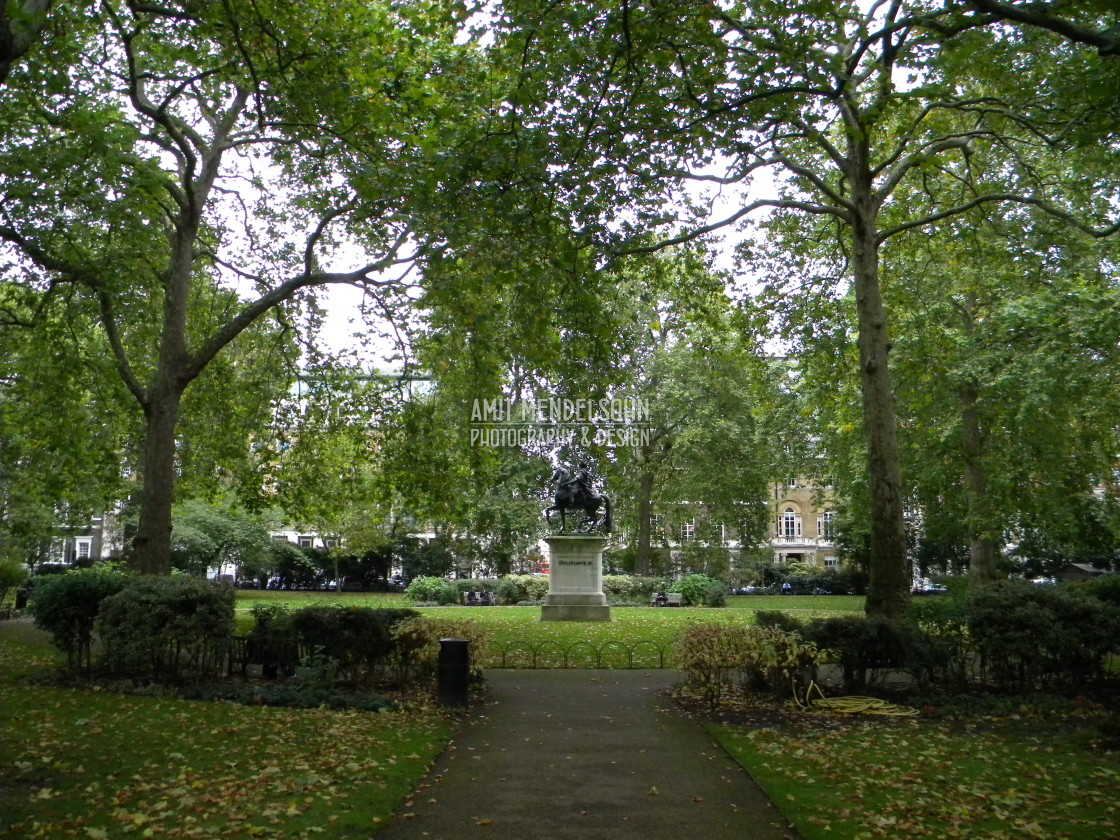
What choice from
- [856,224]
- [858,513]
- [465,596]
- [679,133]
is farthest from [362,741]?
[465,596]

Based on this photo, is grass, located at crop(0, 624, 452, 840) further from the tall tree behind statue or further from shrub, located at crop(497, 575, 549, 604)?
shrub, located at crop(497, 575, 549, 604)

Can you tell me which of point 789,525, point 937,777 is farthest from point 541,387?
point 789,525

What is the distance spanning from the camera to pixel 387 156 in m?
13.8

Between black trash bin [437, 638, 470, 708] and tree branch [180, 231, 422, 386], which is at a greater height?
tree branch [180, 231, 422, 386]

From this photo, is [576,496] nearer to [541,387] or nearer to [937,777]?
[541,387]

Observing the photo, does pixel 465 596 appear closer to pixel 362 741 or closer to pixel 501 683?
pixel 501 683

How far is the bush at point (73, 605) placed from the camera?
12.7 metres

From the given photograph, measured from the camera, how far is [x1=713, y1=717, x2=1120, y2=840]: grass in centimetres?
630

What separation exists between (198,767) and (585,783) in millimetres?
3409

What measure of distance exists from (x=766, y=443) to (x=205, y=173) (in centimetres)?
2772

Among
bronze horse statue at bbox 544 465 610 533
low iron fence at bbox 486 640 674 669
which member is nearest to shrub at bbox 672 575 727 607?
bronze horse statue at bbox 544 465 610 533

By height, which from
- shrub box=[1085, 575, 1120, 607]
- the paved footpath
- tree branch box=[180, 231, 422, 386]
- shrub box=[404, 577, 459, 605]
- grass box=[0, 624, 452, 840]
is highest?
tree branch box=[180, 231, 422, 386]

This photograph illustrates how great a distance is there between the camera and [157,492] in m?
16.0

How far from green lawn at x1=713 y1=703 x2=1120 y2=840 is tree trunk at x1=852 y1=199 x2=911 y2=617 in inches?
141
